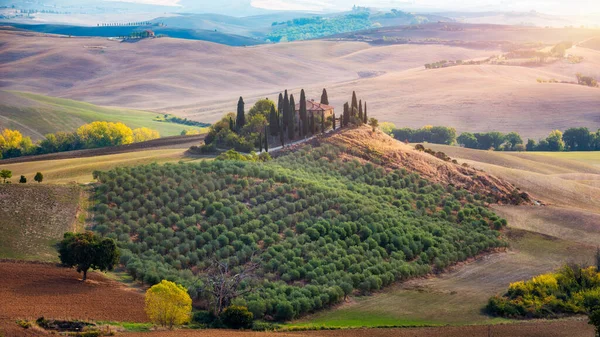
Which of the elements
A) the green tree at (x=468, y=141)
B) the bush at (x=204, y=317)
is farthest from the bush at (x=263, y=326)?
the green tree at (x=468, y=141)

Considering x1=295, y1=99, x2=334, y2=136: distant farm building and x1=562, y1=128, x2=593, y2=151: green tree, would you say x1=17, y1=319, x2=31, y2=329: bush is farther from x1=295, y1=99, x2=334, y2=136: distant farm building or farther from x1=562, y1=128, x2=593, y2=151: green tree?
x1=562, y1=128, x2=593, y2=151: green tree

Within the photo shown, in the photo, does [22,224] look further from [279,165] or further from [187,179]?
[279,165]

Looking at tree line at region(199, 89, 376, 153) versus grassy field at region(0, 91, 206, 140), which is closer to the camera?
tree line at region(199, 89, 376, 153)

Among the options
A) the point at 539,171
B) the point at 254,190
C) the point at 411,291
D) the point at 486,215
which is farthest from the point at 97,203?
the point at 539,171

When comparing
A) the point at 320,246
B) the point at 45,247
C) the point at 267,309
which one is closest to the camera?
the point at 267,309

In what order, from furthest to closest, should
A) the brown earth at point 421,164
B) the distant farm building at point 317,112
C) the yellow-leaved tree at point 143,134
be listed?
the yellow-leaved tree at point 143,134 < the distant farm building at point 317,112 < the brown earth at point 421,164

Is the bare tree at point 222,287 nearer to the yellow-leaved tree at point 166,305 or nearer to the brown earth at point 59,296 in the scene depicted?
the yellow-leaved tree at point 166,305

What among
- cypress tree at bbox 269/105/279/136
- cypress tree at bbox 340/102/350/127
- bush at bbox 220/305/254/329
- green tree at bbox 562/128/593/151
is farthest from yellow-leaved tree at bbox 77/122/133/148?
bush at bbox 220/305/254/329
